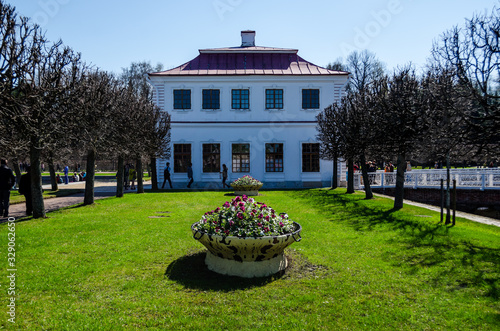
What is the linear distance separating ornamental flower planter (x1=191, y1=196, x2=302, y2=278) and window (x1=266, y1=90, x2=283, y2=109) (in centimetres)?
2202

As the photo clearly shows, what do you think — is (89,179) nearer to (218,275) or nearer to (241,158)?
(218,275)

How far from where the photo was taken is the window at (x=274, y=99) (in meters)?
27.6

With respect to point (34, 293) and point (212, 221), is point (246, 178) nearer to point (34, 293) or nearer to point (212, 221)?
point (212, 221)

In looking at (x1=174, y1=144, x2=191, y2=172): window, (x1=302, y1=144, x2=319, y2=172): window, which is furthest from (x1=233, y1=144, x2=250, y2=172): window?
(x1=302, y1=144, x2=319, y2=172): window

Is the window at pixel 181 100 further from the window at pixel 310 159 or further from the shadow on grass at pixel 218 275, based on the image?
the shadow on grass at pixel 218 275

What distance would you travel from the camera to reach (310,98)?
90.5 ft

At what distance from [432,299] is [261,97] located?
23652 millimetres

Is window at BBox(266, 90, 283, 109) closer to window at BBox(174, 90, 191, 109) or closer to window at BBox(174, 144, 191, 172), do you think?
window at BBox(174, 90, 191, 109)

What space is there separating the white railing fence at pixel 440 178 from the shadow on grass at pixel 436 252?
420 inches

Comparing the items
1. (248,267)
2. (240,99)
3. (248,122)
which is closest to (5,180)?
(248,267)

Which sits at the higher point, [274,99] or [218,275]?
[274,99]

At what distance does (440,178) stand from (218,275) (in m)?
18.1

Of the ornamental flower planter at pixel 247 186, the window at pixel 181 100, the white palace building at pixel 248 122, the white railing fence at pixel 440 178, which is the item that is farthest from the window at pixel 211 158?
the white railing fence at pixel 440 178

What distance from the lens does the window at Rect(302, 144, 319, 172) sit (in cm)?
2720
